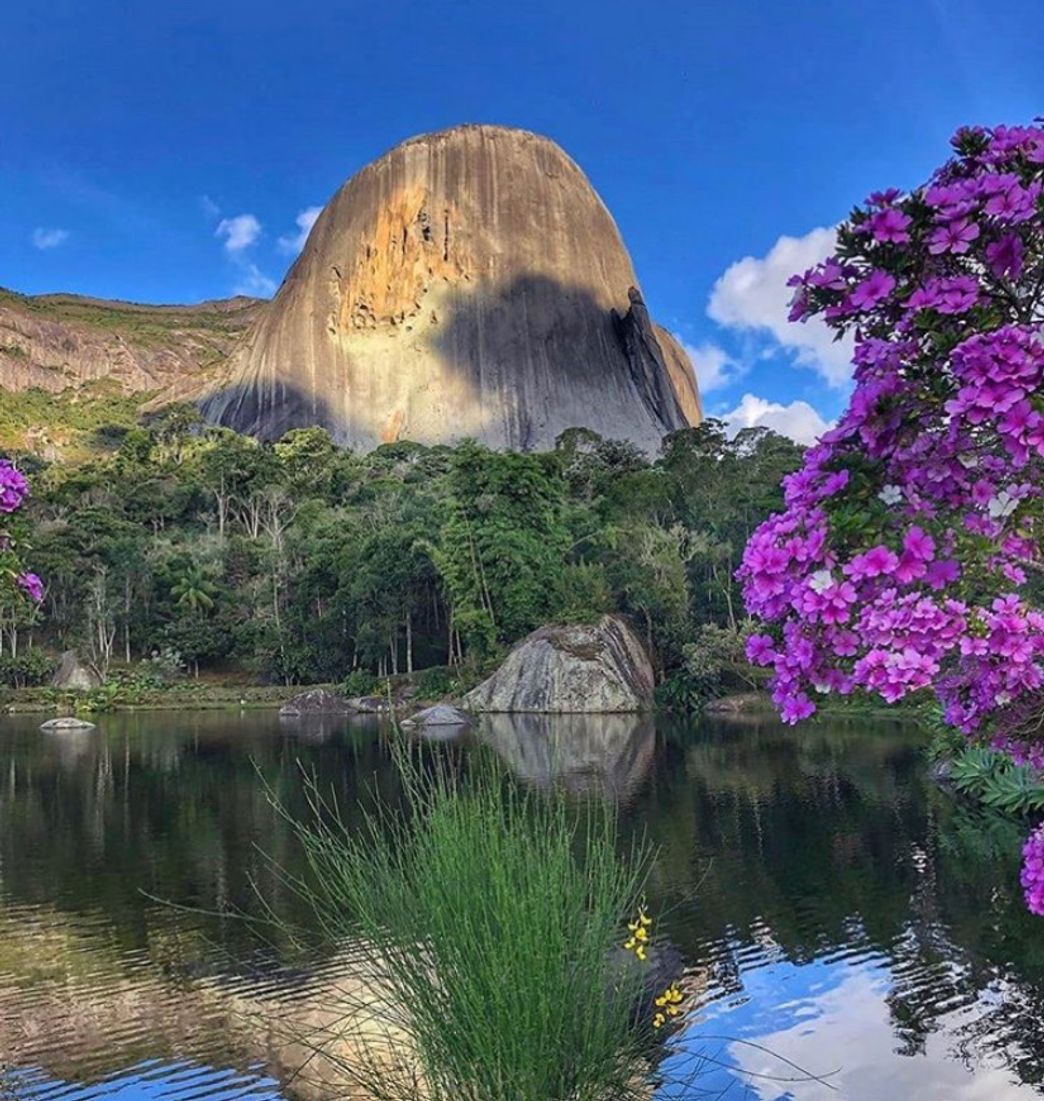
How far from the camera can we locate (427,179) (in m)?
56.8

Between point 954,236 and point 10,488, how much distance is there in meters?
2.95

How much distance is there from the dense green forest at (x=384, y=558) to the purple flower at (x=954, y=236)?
80.4 feet

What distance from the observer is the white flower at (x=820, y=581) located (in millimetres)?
1956

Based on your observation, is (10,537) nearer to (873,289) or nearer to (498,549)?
(873,289)

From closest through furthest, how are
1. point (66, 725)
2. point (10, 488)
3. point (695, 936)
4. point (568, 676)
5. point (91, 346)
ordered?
point (10, 488) < point (695, 936) < point (66, 725) < point (568, 676) < point (91, 346)

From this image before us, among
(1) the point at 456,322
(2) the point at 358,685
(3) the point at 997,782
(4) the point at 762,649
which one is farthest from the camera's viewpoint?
(1) the point at 456,322

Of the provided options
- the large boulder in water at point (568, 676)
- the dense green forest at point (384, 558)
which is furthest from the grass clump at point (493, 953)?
the dense green forest at point (384, 558)

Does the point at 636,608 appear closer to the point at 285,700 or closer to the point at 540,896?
the point at 285,700

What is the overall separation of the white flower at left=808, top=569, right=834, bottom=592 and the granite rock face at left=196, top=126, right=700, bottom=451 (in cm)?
5033

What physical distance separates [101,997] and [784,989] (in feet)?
13.2

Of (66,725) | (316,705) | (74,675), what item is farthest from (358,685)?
(74,675)

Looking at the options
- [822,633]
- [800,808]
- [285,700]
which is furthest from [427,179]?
[822,633]

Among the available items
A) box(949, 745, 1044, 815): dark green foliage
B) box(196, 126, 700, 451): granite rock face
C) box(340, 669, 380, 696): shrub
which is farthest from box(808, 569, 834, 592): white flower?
box(196, 126, 700, 451): granite rock face

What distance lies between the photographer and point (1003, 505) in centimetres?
203
